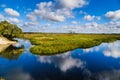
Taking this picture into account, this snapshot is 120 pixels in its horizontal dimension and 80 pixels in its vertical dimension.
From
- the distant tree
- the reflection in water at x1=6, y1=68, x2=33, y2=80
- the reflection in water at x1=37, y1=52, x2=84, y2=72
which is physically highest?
the distant tree

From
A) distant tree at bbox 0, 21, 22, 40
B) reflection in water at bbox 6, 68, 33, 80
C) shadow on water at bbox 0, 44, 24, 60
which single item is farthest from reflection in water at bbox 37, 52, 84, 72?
distant tree at bbox 0, 21, 22, 40

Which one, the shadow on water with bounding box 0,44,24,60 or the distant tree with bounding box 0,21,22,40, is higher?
the distant tree with bounding box 0,21,22,40

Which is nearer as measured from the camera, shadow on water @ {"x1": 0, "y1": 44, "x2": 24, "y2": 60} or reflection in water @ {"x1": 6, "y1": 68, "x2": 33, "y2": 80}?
reflection in water @ {"x1": 6, "y1": 68, "x2": 33, "y2": 80}

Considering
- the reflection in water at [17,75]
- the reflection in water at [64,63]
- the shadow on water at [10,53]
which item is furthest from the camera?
the shadow on water at [10,53]

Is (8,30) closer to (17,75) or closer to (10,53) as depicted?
(10,53)

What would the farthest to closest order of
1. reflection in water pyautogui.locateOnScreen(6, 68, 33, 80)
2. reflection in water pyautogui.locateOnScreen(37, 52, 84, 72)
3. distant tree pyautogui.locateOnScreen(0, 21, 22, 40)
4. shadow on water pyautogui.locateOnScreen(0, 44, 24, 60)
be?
distant tree pyautogui.locateOnScreen(0, 21, 22, 40) → shadow on water pyautogui.locateOnScreen(0, 44, 24, 60) → reflection in water pyautogui.locateOnScreen(37, 52, 84, 72) → reflection in water pyautogui.locateOnScreen(6, 68, 33, 80)

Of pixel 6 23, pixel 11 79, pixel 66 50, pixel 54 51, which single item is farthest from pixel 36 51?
pixel 6 23

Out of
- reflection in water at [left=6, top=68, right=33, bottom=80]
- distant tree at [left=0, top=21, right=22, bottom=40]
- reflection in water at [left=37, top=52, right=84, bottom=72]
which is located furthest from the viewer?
distant tree at [left=0, top=21, right=22, bottom=40]

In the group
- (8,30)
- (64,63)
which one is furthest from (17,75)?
(8,30)

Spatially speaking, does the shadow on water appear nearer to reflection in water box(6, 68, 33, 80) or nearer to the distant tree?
reflection in water box(6, 68, 33, 80)

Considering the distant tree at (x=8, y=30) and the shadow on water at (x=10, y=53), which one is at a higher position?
the distant tree at (x=8, y=30)

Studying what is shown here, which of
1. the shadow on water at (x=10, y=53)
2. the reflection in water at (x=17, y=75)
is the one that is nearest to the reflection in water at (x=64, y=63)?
the reflection in water at (x=17, y=75)

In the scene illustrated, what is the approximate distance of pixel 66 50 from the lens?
1960 inches

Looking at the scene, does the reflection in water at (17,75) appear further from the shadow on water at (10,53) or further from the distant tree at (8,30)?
the distant tree at (8,30)
